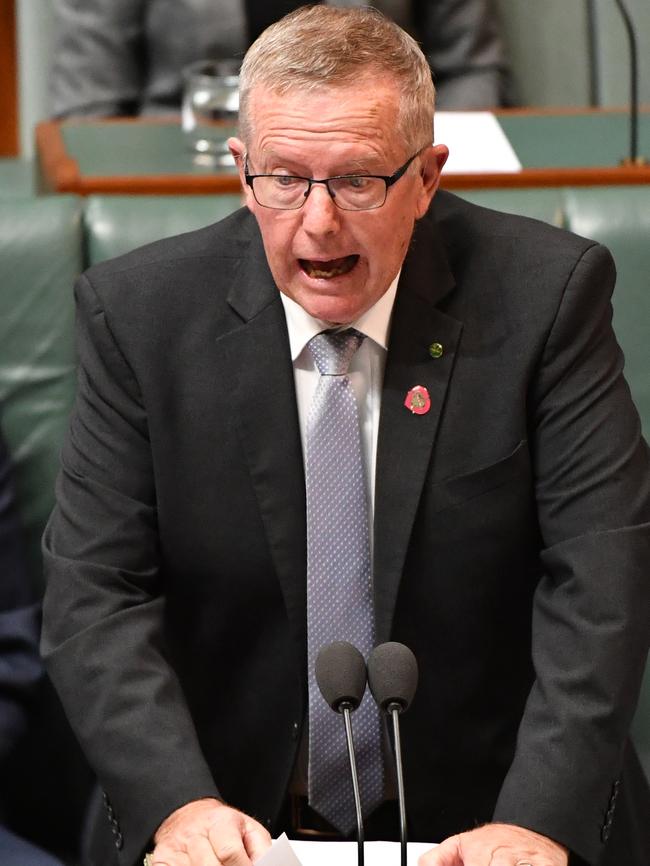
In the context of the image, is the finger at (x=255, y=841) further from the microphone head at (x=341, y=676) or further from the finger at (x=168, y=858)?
the microphone head at (x=341, y=676)

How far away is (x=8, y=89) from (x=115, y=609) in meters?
2.50

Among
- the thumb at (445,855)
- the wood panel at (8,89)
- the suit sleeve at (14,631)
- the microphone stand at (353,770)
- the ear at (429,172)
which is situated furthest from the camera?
the wood panel at (8,89)

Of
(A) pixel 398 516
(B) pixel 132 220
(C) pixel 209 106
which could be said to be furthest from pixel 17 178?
(A) pixel 398 516

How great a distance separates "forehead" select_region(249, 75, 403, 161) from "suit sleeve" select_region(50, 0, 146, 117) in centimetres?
197

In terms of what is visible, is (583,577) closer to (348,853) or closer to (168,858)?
(348,853)

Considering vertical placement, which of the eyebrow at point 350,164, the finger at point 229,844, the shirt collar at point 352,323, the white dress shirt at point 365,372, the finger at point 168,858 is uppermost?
the eyebrow at point 350,164

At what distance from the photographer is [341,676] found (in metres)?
1.14

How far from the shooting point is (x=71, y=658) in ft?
4.77

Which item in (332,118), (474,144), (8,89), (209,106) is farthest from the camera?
(8,89)

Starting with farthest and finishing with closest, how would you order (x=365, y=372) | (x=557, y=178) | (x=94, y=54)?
(x=94, y=54) → (x=557, y=178) → (x=365, y=372)

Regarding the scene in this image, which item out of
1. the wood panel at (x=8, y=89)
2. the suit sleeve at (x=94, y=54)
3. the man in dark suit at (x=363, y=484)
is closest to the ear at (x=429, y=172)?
the man in dark suit at (x=363, y=484)

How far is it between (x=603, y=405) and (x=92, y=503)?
0.53m

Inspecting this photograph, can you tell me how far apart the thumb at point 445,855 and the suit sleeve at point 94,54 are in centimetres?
233

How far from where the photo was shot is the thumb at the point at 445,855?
123 centimetres
